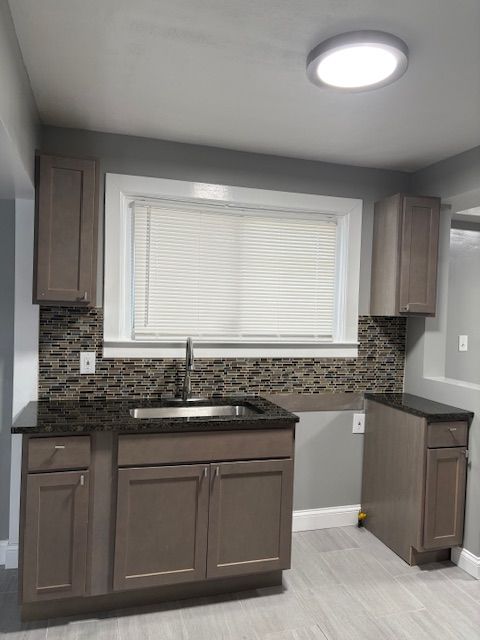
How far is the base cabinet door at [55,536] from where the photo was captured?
2090 millimetres

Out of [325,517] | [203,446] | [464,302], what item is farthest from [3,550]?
[464,302]

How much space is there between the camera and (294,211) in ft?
10.1

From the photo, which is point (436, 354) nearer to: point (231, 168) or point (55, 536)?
point (231, 168)

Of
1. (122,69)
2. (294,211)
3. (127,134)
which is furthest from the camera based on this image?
(294,211)

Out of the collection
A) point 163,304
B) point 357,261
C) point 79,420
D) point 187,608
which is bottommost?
point 187,608

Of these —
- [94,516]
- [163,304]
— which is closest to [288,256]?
[163,304]

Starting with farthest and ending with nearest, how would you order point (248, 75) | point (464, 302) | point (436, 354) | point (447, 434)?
point (464, 302) → point (436, 354) → point (447, 434) → point (248, 75)

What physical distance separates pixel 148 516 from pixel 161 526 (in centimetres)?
8

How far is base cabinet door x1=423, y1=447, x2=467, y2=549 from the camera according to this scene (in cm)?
265

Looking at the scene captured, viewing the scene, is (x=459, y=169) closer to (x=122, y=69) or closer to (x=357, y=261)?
(x=357, y=261)

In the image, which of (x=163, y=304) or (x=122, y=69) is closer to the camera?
(x=122, y=69)

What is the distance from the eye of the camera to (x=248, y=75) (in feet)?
6.56

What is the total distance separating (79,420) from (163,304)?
2.97ft

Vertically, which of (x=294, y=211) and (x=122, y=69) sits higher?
(x=122, y=69)
